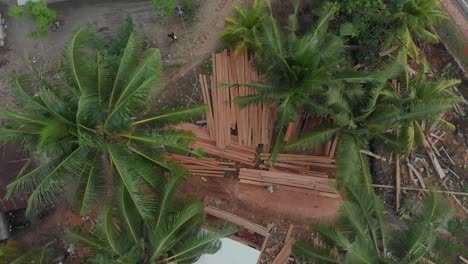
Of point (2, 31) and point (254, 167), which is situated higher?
point (2, 31)

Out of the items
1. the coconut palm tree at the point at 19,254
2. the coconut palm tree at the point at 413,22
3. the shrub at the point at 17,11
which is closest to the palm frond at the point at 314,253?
the coconut palm tree at the point at 413,22

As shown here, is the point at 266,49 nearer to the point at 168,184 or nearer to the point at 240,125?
the point at 240,125

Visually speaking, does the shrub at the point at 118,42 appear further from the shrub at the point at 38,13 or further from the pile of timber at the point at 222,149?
the pile of timber at the point at 222,149

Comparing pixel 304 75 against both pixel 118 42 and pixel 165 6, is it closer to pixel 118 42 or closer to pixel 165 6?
pixel 165 6

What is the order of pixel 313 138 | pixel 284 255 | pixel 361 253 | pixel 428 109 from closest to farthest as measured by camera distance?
pixel 361 253, pixel 428 109, pixel 313 138, pixel 284 255

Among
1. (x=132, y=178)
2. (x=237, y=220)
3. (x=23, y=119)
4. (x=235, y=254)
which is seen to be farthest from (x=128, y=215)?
(x=237, y=220)
